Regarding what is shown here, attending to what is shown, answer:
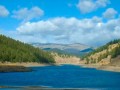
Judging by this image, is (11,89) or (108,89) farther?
(108,89)

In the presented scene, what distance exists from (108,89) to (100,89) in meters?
2.39

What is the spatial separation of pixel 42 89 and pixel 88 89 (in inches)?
475

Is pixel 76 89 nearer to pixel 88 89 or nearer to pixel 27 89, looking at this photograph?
pixel 88 89

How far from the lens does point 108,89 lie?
314 ft

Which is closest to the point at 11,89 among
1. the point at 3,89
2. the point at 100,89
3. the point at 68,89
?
the point at 3,89

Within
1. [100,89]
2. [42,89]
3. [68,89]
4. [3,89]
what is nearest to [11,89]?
[3,89]

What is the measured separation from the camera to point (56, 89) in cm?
9144

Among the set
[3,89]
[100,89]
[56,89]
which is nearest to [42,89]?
[56,89]

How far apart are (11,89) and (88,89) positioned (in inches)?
777

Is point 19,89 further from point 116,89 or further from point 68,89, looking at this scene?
point 116,89

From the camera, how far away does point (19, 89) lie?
8988 centimetres

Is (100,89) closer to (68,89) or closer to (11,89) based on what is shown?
(68,89)

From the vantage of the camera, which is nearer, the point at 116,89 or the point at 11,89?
the point at 11,89

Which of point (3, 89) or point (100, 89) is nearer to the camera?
point (3, 89)
